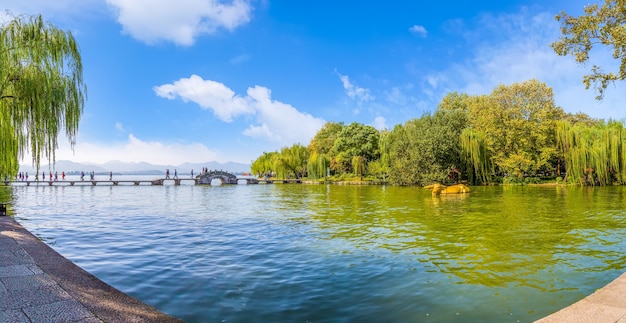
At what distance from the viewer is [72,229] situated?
15633 millimetres

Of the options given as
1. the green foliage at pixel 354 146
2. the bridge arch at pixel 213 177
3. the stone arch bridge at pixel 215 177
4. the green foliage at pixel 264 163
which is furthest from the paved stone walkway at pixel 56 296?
the green foliage at pixel 264 163

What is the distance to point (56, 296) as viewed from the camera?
5.34m

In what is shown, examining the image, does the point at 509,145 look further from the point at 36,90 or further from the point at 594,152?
the point at 36,90

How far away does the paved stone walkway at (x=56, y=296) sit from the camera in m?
4.70

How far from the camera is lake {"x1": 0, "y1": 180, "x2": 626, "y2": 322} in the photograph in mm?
6426

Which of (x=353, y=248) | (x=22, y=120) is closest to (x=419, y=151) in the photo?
(x=353, y=248)

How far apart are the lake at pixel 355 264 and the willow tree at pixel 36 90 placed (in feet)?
11.4

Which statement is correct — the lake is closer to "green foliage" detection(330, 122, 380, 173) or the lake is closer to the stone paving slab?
the stone paving slab

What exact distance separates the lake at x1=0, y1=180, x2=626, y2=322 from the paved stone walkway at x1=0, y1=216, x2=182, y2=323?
35.4 inches

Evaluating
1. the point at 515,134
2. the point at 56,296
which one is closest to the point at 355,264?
the point at 56,296

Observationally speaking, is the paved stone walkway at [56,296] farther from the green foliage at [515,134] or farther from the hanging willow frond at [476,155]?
the green foliage at [515,134]

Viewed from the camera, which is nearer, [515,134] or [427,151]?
[427,151]

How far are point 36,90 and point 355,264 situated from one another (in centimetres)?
1150

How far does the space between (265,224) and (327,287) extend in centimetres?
976
